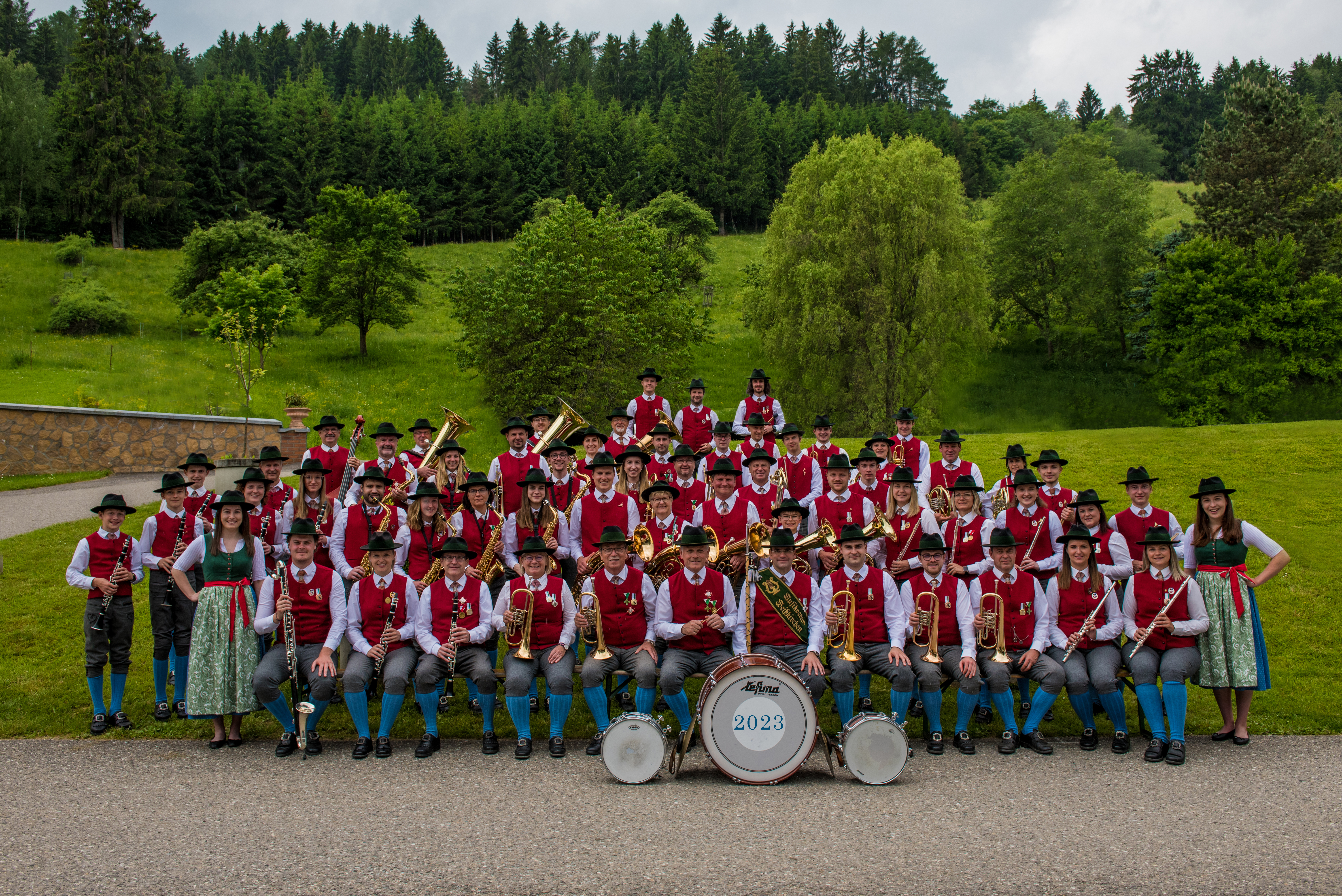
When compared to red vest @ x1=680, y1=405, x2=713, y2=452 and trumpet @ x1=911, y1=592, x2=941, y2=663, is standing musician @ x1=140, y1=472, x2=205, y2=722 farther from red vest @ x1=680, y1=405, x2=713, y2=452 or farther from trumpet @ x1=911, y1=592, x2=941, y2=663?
trumpet @ x1=911, y1=592, x2=941, y2=663

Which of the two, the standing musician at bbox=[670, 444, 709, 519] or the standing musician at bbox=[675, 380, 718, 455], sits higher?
the standing musician at bbox=[675, 380, 718, 455]

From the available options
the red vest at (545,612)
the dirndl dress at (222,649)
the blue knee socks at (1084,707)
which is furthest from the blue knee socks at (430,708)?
the blue knee socks at (1084,707)

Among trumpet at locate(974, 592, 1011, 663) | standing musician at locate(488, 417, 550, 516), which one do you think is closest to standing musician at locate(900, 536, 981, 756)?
trumpet at locate(974, 592, 1011, 663)

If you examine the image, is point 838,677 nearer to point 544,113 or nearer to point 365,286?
point 365,286

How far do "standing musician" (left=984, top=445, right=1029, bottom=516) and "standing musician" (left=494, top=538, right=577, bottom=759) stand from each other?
4.84 metres

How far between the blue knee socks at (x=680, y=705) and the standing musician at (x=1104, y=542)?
2.90m

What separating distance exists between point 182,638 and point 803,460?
6.98 meters

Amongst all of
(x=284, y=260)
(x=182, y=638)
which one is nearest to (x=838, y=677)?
(x=182, y=638)

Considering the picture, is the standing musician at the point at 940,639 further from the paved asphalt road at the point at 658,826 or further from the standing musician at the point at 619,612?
the standing musician at the point at 619,612

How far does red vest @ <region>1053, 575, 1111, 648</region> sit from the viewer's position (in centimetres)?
802

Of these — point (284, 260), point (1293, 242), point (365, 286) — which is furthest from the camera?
point (284, 260)

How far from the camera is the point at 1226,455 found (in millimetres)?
18438

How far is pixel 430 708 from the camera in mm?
7707

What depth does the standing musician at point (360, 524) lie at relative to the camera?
9070mm
